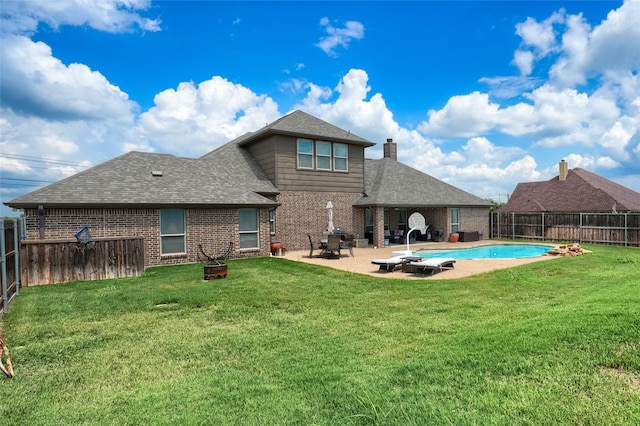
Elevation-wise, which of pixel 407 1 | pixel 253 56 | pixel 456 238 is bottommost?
pixel 456 238

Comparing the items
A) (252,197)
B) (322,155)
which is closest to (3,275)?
(252,197)

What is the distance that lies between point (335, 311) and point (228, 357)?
2.73 m

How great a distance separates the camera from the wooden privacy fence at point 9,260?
764 centimetres

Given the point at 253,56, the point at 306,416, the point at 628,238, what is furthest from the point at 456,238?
the point at 306,416

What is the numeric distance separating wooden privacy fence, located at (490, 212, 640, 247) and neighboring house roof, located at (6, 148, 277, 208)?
17.4 meters

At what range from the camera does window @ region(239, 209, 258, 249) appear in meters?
16.8

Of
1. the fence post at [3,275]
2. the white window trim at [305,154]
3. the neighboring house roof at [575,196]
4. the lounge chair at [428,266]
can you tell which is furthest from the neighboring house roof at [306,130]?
the neighboring house roof at [575,196]

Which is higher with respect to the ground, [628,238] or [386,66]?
[386,66]

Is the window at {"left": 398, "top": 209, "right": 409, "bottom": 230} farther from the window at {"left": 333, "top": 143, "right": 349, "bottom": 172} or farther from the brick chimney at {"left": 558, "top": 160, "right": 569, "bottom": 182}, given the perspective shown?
the brick chimney at {"left": 558, "top": 160, "right": 569, "bottom": 182}

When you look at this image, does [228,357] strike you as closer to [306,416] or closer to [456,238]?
[306,416]

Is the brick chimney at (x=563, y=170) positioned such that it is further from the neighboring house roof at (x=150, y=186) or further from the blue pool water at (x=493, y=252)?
the neighboring house roof at (x=150, y=186)

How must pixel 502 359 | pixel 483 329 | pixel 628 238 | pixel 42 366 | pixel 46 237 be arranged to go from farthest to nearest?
1. pixel 628 238
2. pixel 46 237
3. pixel 483 329
4. pixel 42 366
5. pixel 502 359

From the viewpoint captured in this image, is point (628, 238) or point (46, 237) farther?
point (628, 238)

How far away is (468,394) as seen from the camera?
137 inches
